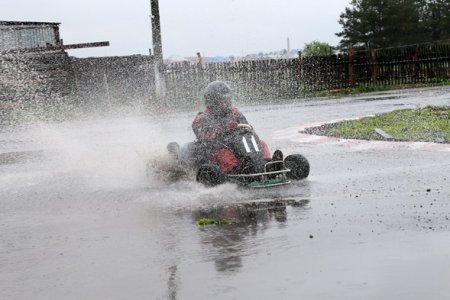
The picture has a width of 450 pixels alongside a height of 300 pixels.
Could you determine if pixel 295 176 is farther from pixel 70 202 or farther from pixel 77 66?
pixel 77 66

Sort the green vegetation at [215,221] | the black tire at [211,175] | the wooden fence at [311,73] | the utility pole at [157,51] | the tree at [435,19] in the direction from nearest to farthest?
the green vegetation at [215,221] → the black tire at [211,175] → the utility pole at [157,51] → the wooden fence at [311,73] → the tree at [435,19]

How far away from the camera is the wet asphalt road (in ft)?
19.1

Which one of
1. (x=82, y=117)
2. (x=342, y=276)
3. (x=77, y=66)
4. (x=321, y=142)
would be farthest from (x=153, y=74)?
(x=342, y=276)

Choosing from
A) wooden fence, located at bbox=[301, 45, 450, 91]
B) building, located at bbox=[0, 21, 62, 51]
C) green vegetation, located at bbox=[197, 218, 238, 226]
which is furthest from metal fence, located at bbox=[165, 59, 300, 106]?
green vegetation, located at bbox=[197, 218, 238, 226]

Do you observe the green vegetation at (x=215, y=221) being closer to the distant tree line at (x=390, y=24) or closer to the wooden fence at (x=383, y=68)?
the wooden fence at (x=383, y=68)

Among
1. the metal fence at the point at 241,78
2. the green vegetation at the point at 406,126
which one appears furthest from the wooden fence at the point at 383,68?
the green vegetation at the point at 406,126

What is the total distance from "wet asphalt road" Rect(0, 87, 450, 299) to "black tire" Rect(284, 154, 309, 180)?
6.3 inches

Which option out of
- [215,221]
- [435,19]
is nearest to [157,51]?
[215,221]

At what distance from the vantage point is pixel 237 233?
769cm

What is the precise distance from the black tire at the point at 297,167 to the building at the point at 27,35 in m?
28.2

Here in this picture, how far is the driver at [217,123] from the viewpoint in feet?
36.8

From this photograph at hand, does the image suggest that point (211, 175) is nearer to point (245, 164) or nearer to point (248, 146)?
point (245, 164)

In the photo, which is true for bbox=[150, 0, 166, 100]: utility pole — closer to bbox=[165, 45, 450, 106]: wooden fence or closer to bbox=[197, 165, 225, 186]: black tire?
bbox=[165, 45, 450, 106]: wooden fence

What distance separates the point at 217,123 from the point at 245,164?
0.96 metres
